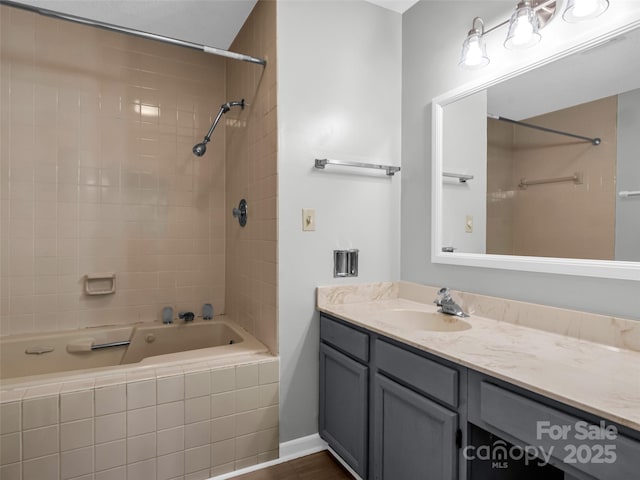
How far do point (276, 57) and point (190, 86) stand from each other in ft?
3.64

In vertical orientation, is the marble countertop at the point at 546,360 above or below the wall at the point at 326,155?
below

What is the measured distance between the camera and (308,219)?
6.28 ft

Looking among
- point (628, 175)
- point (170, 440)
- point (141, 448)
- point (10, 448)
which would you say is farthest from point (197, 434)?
point (628, 175)

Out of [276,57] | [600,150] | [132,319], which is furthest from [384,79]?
[132,319]

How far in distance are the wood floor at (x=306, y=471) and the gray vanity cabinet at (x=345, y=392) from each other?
0.34ft

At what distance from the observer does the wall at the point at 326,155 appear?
187 cm

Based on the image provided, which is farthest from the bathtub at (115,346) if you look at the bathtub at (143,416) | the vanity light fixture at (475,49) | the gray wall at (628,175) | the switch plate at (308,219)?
the vanity light fixture at (475,49)

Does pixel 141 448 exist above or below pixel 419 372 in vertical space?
below

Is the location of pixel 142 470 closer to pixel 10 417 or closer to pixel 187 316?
pixel 10 417

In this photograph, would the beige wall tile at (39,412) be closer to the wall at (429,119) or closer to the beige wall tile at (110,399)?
the beige wall tile at (110,399)

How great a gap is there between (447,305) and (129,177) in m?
2.21

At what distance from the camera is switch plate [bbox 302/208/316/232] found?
1906 millimetres

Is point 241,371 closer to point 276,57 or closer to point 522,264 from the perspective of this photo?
point 522,264

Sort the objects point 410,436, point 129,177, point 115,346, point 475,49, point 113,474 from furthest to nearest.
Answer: point 129,177 < point 115,346 < point 475,49 < point 113,474 < point 410,436
